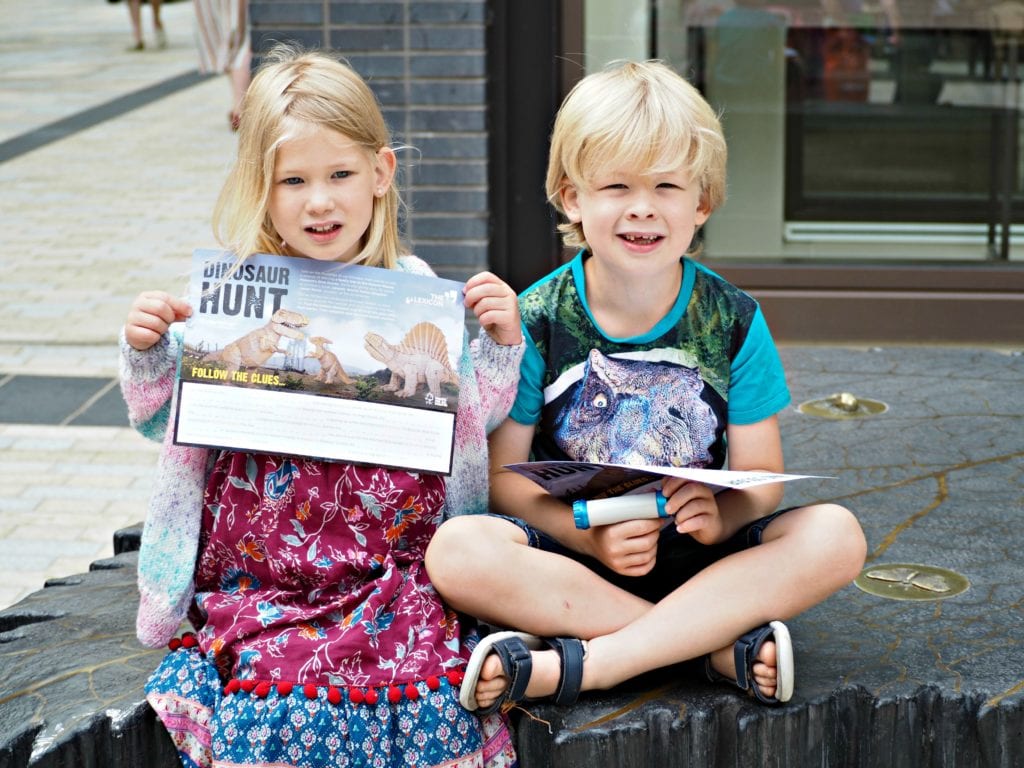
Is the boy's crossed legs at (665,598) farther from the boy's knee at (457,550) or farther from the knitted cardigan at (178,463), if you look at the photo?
the knitted cardigan at (178,463)

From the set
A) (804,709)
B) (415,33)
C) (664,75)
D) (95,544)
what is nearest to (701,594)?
(804,709)

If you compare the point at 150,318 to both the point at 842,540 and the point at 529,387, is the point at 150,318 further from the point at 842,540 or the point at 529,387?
the point at 842,540

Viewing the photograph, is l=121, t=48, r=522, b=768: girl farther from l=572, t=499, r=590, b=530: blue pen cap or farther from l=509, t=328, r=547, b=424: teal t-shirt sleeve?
l=572, t=499, r=590, b=530: blue pen cap

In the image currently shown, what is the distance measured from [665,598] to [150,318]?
3.05 feet

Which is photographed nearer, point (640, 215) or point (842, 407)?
point (640, 215)

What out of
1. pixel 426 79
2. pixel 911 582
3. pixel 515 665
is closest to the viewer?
pixel 515 665

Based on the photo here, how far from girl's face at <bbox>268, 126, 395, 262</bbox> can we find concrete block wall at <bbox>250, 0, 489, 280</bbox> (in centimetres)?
228

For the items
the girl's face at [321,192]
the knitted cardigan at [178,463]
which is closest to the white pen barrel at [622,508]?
the knitted cardigan at [178,463]

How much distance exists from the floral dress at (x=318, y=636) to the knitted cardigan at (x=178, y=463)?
0.12ft

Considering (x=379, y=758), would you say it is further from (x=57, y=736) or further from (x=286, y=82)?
(x=286, y=82)

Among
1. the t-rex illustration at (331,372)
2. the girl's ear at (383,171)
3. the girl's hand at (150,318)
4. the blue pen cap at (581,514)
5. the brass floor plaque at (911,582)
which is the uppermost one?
the girl's ear at (383,171)

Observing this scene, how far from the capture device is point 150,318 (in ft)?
7.22

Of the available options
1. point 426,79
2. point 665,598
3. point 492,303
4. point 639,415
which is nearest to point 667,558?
point 665,598

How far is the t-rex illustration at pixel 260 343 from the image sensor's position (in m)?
2.26
